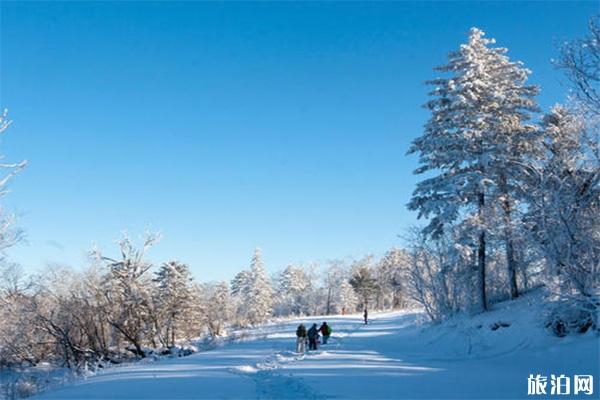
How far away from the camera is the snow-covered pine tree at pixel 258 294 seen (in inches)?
2716

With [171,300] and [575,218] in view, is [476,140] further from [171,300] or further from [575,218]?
[171,300]

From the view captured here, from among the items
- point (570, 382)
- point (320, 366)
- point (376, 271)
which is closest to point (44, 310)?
point (320, 366)

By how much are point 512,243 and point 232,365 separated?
45.4 feet

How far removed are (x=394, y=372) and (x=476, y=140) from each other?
558 inches

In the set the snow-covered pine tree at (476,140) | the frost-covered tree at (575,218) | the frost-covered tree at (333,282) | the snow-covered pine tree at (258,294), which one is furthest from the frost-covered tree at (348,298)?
the frost-covered tree at (575,218)

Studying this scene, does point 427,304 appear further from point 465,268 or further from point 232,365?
point 232,365

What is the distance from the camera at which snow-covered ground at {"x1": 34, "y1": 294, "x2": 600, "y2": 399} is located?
9969mm

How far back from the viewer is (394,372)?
494 inches

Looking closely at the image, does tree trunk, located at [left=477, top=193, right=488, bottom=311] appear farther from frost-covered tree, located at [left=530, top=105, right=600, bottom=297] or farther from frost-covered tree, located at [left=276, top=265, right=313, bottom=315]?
frost-covered tree, located at [left=276, top=265, right=313, bottom=315]

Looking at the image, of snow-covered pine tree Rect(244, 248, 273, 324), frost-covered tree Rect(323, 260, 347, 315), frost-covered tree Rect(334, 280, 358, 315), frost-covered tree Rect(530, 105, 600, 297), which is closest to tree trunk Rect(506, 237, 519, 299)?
frost-covered tree Rect(530, 105, 600, 297)

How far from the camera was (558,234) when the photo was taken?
45.6 ft

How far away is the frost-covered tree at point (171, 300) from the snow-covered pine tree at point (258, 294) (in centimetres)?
2968

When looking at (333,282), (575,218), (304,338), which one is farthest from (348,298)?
(575,218)

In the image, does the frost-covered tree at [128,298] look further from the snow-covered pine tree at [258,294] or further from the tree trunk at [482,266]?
the snow-covered pine tree at [258,294]
